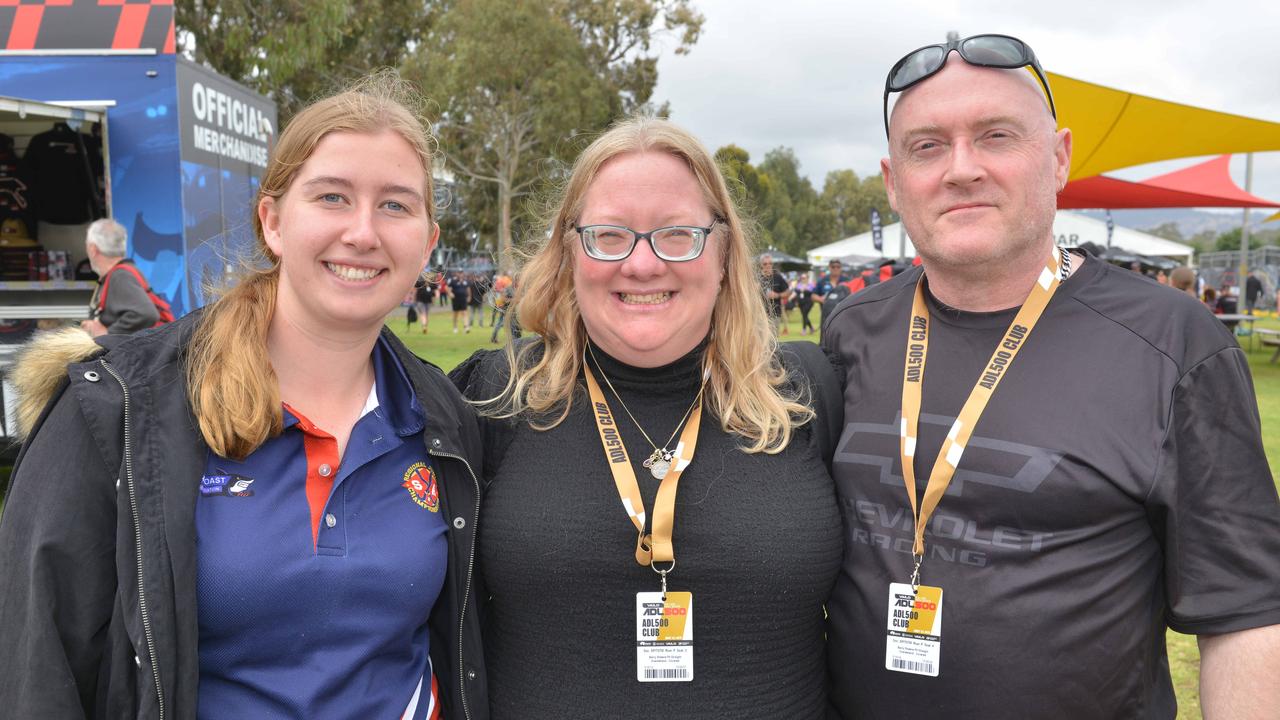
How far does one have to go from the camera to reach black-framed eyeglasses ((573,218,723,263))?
2.27 metres

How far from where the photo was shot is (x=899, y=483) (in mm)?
2131

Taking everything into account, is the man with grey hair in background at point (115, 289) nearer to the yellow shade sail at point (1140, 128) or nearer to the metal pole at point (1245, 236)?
the yellow shade sail at point (1140, 128)

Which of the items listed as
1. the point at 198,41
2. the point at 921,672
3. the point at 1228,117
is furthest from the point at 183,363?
the point at 198,41

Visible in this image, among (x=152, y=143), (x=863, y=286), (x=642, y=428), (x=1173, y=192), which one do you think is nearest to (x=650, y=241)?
(x=642, y=428)

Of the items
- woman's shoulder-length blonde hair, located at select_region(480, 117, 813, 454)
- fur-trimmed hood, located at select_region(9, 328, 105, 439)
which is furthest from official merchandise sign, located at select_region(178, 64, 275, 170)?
fur-trimmed hood, located at select_region(9, 328, 105, 439)

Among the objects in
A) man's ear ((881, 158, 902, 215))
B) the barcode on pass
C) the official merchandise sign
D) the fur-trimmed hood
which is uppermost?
the official merchandise sign

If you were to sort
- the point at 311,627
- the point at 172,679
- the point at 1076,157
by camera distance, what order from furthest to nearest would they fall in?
the point at 1076,157, the point at 311,627, the point at 172,679

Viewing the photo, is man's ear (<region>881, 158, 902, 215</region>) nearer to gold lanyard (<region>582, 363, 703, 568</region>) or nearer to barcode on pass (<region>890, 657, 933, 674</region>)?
gold lanyard (<region>582, 363, 703, 568</region>)

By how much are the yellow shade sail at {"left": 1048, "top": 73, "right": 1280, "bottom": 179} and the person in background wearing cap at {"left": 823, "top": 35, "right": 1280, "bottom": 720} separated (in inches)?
392

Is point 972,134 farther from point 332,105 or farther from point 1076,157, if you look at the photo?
point 1076,157

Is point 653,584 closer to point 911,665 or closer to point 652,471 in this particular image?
point 652,471

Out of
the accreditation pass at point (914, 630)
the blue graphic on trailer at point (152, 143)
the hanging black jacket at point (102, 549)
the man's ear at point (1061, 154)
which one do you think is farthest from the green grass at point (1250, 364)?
the hanging black jacket at point (102, 549)

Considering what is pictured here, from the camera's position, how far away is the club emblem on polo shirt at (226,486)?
1811 mm

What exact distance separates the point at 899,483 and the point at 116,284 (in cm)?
640
